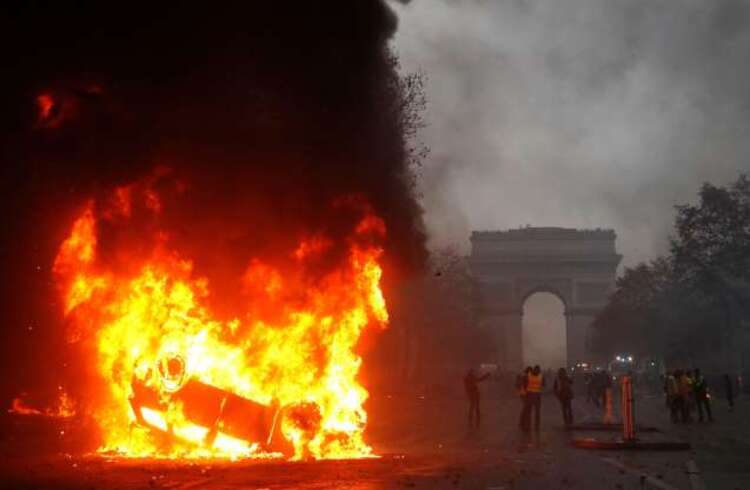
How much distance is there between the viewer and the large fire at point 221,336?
1411 cm

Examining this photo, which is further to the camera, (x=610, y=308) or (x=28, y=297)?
(x=610, y=308)

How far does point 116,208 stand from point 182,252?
1249 mm

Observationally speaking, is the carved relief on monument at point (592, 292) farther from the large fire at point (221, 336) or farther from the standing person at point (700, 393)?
the large fire at point (221, 336)

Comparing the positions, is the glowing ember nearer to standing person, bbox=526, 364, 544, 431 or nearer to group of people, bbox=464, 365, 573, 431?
group of people, bbox=464, 365, 573, 431

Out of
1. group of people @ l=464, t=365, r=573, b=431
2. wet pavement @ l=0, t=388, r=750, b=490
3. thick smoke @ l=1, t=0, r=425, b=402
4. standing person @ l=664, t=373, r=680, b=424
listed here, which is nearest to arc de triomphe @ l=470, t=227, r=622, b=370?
standing person @ l=664, t=373, r=680, b=424

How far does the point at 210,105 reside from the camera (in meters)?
14.9

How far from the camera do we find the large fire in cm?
1411

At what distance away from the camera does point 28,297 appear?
69.1 feet

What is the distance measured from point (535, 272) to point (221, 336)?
291ft

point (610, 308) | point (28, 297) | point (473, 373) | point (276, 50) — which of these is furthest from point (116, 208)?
point (610, 308)

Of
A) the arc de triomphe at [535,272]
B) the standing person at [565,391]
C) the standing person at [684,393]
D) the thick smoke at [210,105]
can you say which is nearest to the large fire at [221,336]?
the thick smoke at [210,105]

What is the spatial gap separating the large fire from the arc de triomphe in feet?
276

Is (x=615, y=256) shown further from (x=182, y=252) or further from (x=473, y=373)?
(x=182, y=252)

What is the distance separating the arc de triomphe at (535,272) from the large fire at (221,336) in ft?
276
